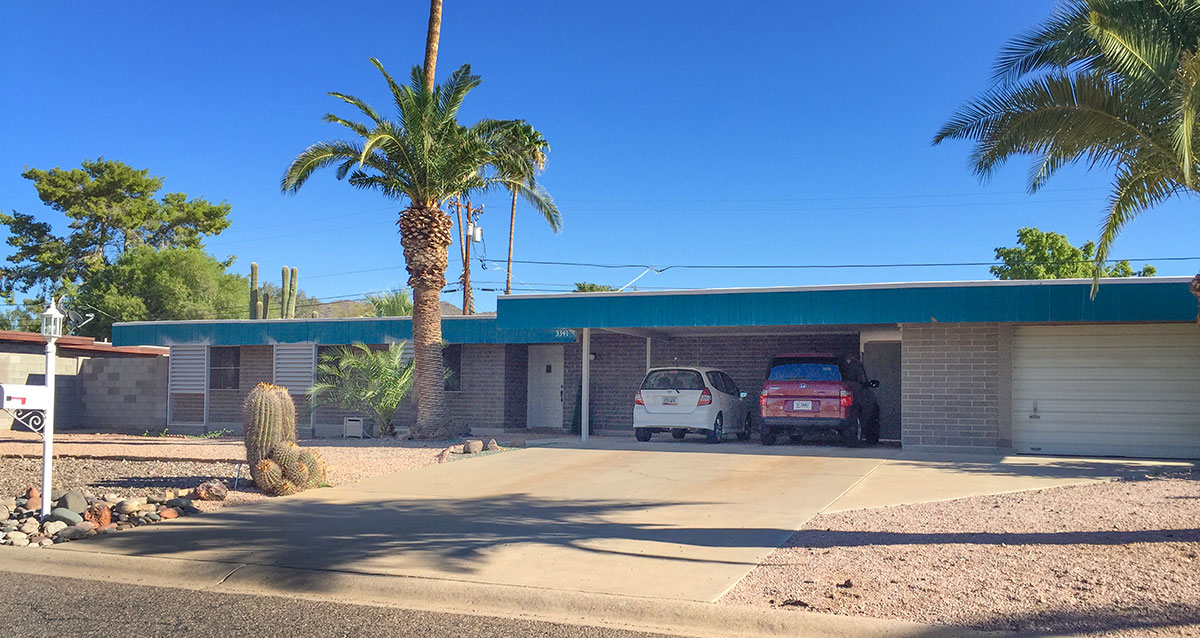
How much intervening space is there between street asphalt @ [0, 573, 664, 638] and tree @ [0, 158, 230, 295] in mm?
41167

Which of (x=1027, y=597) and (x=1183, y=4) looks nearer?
(x=1027, y=597)

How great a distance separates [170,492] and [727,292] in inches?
378

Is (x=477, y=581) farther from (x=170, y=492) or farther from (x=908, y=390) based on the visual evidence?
(x=908, y=390)

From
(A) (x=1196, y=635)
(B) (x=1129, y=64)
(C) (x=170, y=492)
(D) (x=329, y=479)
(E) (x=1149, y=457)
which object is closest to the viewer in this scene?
(A) (x=1196, y=635)

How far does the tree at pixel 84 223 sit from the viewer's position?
143ft

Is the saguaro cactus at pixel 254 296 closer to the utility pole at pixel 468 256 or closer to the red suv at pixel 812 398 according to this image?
the utility pole at pixel 468 256

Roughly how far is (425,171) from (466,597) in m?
12.4

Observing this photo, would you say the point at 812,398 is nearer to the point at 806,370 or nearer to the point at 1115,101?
the point at 806,370

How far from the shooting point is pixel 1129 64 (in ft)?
32.7

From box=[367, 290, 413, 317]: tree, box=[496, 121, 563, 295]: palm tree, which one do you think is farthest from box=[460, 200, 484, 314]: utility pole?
box=[496, 121, 563, 295]: palm tree

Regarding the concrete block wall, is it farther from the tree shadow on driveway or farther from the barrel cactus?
the tree shadow on driveway

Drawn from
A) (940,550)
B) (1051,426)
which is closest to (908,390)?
(1051,426)

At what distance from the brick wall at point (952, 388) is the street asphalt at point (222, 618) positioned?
1133 cm

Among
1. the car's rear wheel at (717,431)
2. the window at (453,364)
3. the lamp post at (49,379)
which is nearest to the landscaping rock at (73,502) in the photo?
the lamp post at (49,379)
